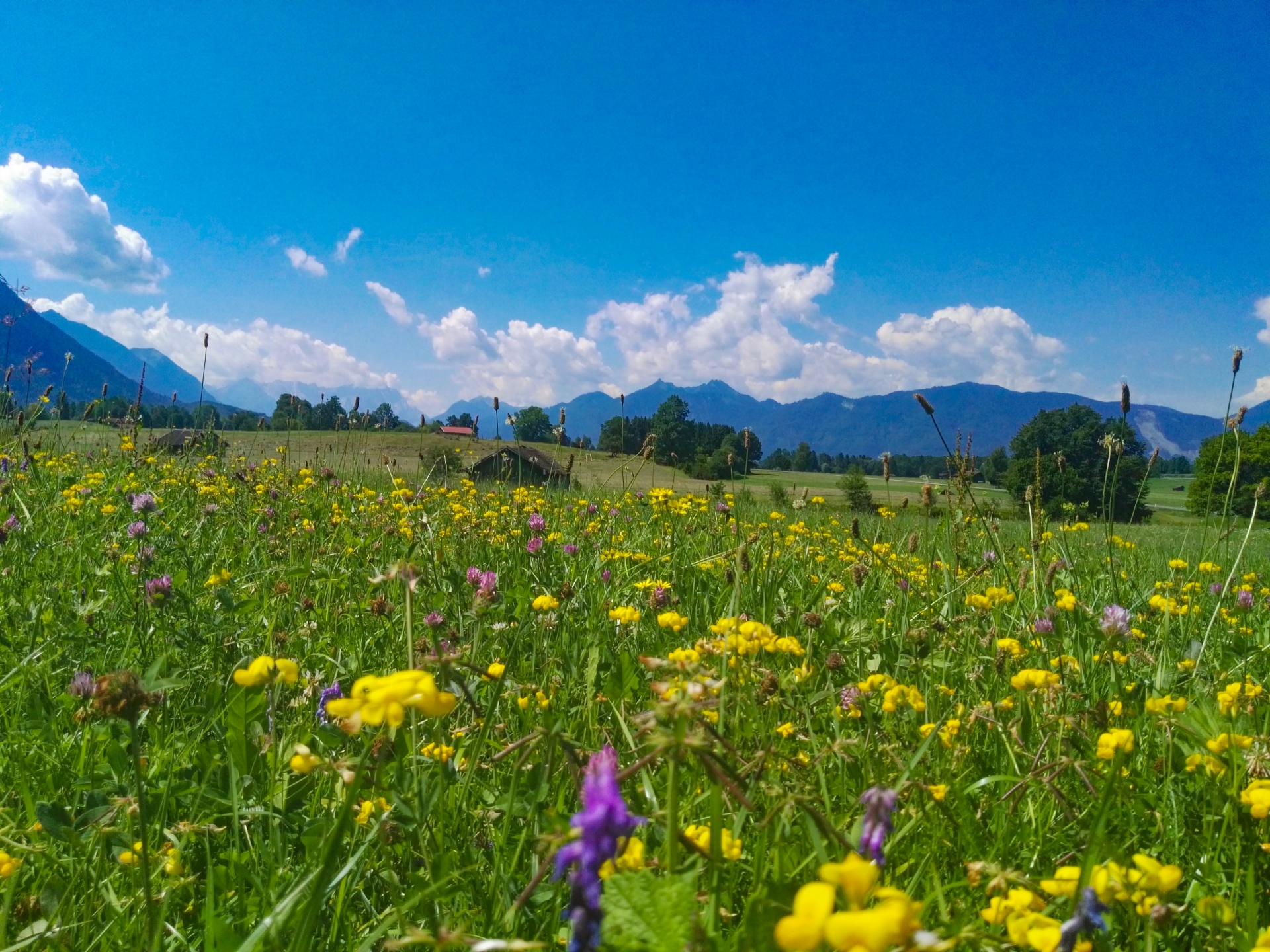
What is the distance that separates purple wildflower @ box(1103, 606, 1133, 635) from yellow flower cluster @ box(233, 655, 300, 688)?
2.53 m

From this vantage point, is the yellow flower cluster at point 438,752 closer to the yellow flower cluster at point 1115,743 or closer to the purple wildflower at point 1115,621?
the yellow flower cluster at point 1115,743

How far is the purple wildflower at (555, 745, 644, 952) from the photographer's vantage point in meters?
0.64

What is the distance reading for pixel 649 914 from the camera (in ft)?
2.63

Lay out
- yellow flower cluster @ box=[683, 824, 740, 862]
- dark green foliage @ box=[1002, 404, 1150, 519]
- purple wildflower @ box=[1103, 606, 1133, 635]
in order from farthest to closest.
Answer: dark green foliage @ box=[1002, 404, 1150, 519] → purple wildflower @ box=[1103, 606, 1133, 635] → yellow flower cluster @ box=[683, 824, 740, 862]

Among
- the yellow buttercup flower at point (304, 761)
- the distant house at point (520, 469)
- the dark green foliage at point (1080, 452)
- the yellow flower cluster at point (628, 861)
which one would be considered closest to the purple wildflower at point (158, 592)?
the yellow buttercup flower at point (304, 761)

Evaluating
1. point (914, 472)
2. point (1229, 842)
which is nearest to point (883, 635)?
point (1229, 842)

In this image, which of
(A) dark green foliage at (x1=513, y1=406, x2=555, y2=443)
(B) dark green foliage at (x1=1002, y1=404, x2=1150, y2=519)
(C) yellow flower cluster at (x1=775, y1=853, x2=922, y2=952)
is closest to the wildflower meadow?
(C) yellow flower cluster at (x1=775, y1=853, x2=922, y2=952)

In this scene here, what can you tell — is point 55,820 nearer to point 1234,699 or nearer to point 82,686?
point 82,686

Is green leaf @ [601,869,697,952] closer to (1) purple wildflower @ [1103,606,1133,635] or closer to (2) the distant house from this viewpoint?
(1) purple wildflower @ [1103,606,1133,635]

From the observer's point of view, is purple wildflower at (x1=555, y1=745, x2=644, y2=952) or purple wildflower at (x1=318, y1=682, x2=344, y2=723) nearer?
purple wildflower at (x1=555, y1=745, x2=644, y2=952)

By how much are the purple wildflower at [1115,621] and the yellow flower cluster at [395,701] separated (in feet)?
8.20

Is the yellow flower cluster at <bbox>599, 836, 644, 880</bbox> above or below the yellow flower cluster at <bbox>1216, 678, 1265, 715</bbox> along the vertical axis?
below

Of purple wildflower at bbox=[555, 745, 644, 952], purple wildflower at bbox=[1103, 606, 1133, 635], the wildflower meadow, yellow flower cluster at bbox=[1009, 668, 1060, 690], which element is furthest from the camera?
purple wildflower at bbox=[1103, 606, 1133, 635]

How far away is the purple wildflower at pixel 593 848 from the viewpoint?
645 mm
